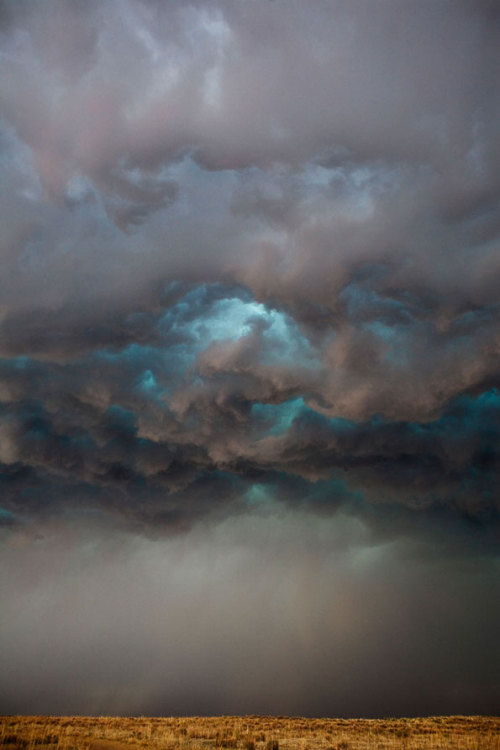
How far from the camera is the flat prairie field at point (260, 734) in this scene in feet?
99.8

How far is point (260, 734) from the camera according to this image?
37.6 m

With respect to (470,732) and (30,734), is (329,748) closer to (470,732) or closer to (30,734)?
(470,732)

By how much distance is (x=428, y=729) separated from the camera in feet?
138

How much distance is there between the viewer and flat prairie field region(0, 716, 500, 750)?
3040 centimetres

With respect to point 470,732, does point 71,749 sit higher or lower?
higher

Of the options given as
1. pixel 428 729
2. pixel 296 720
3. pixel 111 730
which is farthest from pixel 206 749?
pixel 296 720

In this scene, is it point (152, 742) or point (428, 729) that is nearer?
point (152, 742)

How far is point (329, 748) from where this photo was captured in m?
32.3

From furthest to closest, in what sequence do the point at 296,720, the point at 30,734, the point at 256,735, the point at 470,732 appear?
the point at 296,720 < the point at 470,732 < the point at 256,735 < the point at 30,734

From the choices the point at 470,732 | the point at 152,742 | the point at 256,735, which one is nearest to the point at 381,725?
the point at 470,732

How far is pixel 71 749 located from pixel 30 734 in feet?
20.7

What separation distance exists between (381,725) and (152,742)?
23.0m

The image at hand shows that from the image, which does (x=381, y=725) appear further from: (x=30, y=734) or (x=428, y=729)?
(x=30, y=734)

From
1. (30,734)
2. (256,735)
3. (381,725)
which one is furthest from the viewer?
(381,725)
